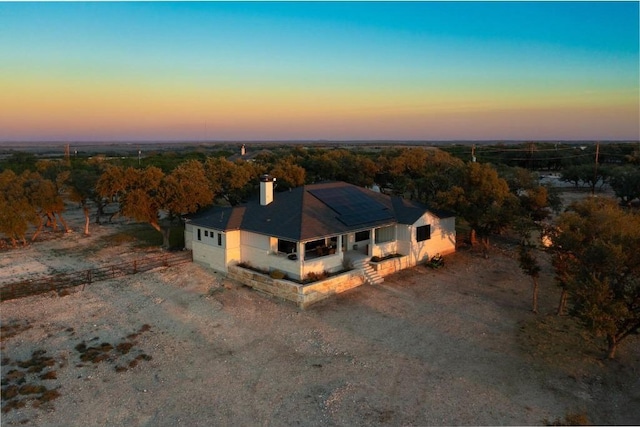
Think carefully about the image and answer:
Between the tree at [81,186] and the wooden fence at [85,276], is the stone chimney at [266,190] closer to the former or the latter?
the wooden fence at [85,276]

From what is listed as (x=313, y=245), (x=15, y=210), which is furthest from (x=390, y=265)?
(x=15, y=210)

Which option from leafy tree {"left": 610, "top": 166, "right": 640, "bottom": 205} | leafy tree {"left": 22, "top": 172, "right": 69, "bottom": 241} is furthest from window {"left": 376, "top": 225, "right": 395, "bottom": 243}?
leafy tree {"left": 610, "top": 166, "right": 640, "bottom": 205}

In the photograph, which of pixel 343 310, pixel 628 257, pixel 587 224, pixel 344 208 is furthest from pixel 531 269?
pixel 344 208

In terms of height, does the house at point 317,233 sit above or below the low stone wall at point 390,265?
above

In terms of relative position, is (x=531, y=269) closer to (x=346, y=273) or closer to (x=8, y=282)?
(x=346, y=273)

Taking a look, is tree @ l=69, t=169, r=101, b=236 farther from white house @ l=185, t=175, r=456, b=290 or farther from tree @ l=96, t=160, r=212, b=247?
white house @ l=185, t=175, r=456, b=290

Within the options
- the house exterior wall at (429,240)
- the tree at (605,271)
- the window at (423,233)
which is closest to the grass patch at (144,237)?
the house exterior wall at (429,240)
